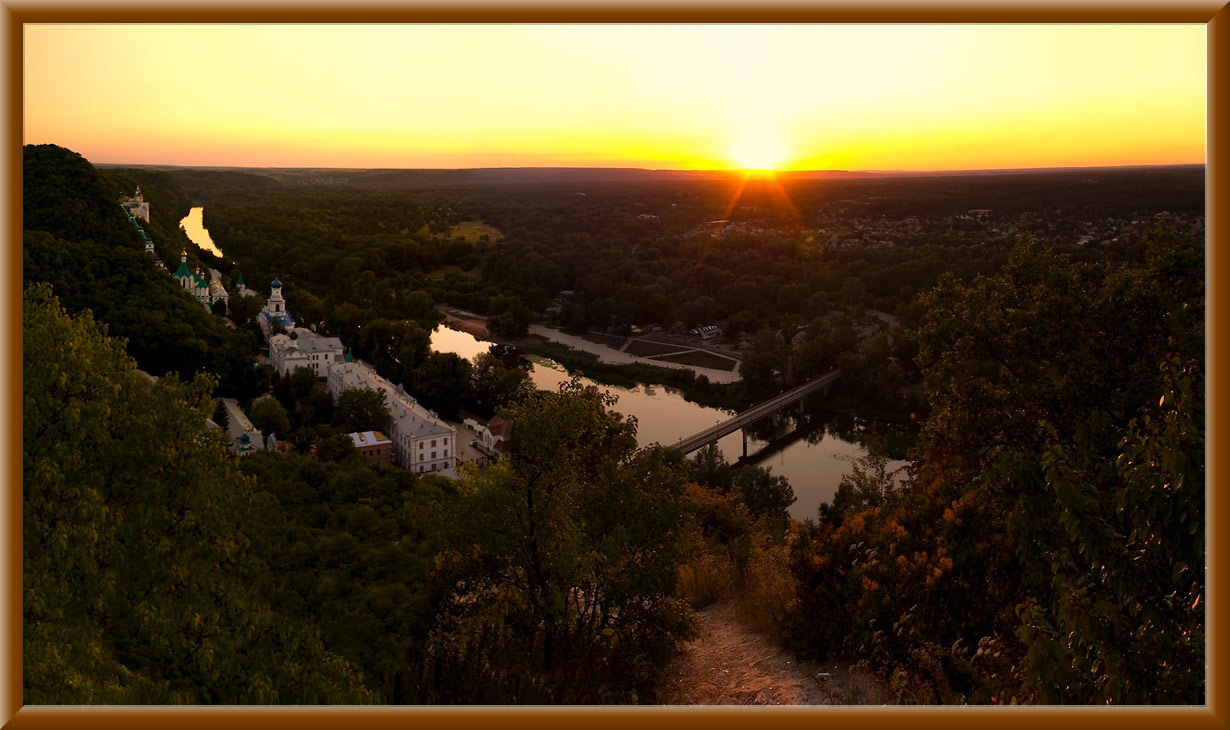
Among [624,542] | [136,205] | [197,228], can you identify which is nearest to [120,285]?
[136,205]

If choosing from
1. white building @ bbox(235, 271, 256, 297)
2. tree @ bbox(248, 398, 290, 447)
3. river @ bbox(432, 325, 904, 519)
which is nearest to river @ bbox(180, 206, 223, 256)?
white building @ bbox(235, 271, 256, 297)

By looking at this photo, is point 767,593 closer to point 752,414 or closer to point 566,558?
point 566,558

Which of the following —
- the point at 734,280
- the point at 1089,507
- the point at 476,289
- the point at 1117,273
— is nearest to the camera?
the point at 1089,507

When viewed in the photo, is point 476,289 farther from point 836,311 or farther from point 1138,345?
point 1138,345

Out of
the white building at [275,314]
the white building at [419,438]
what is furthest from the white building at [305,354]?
the white building at [419,438]

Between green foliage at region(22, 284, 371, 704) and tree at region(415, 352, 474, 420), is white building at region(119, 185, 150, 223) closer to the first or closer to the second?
tree at region(415, 352, 474, 420)

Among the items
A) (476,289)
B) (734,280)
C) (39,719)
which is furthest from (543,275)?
(39,719)

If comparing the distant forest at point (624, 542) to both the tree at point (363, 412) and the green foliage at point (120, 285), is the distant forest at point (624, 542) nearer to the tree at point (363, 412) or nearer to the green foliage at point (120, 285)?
the tree at point (363, 412)
